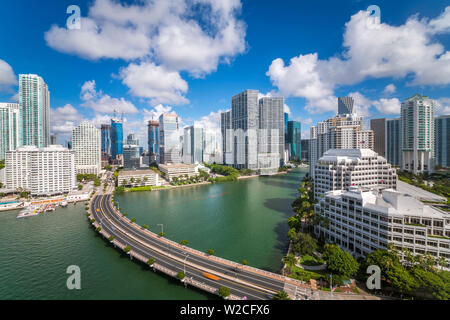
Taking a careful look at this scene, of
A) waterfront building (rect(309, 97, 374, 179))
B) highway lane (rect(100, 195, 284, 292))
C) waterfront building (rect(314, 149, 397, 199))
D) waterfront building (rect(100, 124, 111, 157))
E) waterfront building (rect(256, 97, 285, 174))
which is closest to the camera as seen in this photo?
highway lane (rect(100, 195, 284, 292))

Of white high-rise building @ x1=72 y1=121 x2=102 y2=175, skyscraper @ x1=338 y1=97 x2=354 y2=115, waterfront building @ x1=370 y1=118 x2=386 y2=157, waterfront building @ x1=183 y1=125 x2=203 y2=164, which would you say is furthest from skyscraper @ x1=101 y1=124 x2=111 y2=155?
waterfront building @ x1=370 y1=118 x2=386 y2=157

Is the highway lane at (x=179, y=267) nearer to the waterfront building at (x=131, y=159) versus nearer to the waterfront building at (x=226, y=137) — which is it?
the waterfront building at (x=131, y=159)

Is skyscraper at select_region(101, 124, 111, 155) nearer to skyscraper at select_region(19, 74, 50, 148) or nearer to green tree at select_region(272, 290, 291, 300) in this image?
skyscraper at select_region(19, 74, 50, 148)

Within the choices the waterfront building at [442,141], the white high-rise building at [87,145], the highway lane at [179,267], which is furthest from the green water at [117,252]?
the waterfront building at [442,141]

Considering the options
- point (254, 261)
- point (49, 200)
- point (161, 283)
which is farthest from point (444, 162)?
point (49, 200)

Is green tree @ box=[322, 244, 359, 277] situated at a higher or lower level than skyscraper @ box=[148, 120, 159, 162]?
lower

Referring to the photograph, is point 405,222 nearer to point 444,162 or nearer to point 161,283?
point 161,283

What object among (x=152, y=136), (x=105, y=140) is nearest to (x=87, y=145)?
(x=152, y=136)
